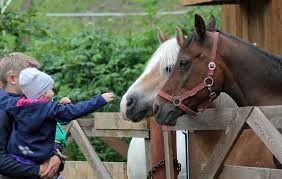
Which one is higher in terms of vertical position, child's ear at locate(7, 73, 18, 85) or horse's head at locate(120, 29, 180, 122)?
child's ear at locate(7, 73, 18, 85)

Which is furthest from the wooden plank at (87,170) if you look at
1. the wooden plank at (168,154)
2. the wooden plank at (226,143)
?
the wooden plank at (226,143)

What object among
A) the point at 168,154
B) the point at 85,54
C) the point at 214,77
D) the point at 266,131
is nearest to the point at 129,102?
the point at 168,154

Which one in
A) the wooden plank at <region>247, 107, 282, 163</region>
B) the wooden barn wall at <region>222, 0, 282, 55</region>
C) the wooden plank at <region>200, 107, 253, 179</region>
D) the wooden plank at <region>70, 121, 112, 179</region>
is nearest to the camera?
the wooden plank at <region>247, 107, 282, 163</region>

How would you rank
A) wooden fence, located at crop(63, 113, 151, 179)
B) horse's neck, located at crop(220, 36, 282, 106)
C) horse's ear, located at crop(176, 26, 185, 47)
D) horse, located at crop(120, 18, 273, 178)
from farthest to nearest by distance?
wooden fence, located at crop(63, 113, 151, 179) < horse, located at crop(120, 18, 273, 178) < horse's ear, located at crop(176, 26, 185, 47) < horse's neck, located at crop(220, 36, 282, 106)

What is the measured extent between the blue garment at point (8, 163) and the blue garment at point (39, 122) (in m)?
0.06

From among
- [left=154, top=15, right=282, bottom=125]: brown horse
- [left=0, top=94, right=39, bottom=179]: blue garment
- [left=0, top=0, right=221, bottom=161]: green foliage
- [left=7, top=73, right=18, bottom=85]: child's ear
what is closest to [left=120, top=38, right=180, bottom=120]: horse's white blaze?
[left=154, top=15, right=282, bottom=125]: brown horse

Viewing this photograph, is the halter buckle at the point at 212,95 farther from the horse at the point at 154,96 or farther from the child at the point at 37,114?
the child at the point at 37,114

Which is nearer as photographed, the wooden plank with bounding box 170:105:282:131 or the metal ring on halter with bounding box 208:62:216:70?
the wooden plank with bounding box 170:105:282:131

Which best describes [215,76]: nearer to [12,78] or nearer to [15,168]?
[12,78]

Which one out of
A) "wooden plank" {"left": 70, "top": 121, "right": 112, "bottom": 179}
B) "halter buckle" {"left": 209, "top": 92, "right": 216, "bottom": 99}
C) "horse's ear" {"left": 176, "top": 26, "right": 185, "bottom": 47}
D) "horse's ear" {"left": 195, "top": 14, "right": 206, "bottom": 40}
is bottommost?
"wooden plank" {"left": 70, "top": 121, "right": 112, "bottom": 179}

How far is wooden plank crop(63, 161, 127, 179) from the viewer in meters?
7.27

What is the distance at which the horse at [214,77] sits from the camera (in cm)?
523

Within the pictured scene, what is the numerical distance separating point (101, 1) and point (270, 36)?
547 inches

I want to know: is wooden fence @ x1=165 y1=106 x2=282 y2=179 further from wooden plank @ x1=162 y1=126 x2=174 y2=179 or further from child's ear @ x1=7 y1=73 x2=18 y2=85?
child's ear @ x1=7 y1=73 x2=18 y2=85
